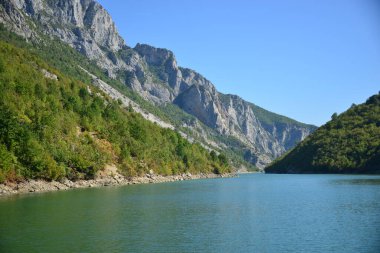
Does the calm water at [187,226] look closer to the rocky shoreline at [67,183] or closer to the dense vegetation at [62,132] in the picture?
the rocky shoreline at [67,183]

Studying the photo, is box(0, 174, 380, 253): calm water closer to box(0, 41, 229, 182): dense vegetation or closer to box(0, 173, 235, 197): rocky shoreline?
box(0, 173, 235, 197): rocky shoreline

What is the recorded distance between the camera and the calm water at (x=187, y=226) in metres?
34.5

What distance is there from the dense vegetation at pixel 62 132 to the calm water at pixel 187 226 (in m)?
22.8

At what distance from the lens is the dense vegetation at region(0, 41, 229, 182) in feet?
281

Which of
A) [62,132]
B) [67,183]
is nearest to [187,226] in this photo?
[67,183]

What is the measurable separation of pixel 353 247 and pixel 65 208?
3777 cm

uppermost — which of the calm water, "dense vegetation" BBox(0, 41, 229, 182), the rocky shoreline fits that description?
"dense vegetation" BBox(0, 41, 229, 182)

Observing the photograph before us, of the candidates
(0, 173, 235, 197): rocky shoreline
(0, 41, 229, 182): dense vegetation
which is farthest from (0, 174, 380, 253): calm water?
(0, 41, 229, 182): dense vegetation

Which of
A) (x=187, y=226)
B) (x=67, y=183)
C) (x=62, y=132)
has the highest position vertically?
(x=62, y=132)

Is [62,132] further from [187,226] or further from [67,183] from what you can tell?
[187,226]

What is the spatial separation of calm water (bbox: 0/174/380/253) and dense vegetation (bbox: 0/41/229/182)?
2276 cm

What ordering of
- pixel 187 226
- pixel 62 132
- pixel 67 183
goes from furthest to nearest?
pixel 62 132, pixel 67 183, pixel 187 226

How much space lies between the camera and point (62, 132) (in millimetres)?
108125

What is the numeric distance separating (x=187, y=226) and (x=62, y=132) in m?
73.0
